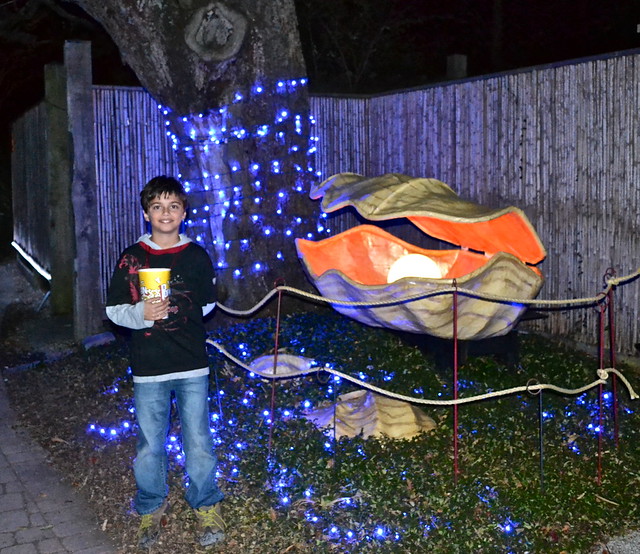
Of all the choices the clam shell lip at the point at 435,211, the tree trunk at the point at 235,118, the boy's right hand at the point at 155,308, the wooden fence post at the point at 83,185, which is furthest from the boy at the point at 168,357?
the wooden fence post at the point at 83,185

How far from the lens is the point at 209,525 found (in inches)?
154

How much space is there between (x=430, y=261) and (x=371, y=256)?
0.43 m

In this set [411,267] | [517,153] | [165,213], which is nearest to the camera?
[165,213]

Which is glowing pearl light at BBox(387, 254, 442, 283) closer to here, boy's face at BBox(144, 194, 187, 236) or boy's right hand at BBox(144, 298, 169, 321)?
boy's face at BBox(144, 194, 187, 236)

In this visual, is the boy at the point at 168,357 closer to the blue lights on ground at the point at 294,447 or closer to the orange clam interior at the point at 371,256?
the blue lights on ground at the point at 294,447

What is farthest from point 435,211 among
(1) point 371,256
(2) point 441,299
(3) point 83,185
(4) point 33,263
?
(4) point 33,263

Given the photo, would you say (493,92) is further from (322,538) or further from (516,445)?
(322,538)

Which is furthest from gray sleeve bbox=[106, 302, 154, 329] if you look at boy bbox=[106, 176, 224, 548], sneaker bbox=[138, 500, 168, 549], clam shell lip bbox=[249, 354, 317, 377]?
clam shell lip bbox=[249, 354, 317, 377]

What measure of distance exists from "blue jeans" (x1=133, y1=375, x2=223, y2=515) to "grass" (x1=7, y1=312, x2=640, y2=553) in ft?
0.85

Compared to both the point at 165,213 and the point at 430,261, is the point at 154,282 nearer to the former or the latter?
the point at 165,213

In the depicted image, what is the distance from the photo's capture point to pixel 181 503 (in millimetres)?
4297

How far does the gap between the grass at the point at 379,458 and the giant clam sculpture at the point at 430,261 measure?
70 cm

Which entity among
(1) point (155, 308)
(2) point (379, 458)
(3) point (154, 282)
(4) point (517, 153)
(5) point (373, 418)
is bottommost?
(2) point (379, 458)

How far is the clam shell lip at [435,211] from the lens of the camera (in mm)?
4559
